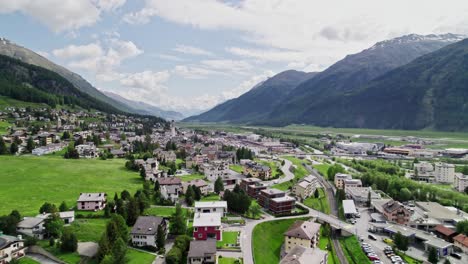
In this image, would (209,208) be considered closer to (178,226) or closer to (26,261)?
(178,226)

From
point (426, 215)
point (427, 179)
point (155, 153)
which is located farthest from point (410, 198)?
point (155, 153)

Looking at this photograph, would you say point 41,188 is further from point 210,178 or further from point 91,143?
point 91,143

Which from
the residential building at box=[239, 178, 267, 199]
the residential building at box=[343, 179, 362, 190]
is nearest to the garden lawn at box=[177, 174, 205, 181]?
the residential building at box=[239, 178, 267, 199]

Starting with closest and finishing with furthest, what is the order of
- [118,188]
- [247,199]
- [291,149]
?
[247,199]
[118,188]
[291,149]

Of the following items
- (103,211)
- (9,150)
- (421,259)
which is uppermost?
(9,150)

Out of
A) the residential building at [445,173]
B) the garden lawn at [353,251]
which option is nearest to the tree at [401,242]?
the garden lawn at [353,251]

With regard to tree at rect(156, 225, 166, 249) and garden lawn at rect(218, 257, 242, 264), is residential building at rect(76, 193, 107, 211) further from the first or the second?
garden lawn at rect(218, 257, 242, 264)

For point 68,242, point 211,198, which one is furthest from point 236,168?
point 68,242

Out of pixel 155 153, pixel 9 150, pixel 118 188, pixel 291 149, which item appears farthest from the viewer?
pixel 291 149
